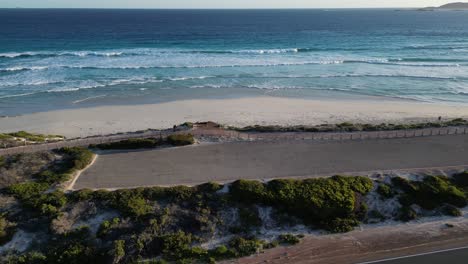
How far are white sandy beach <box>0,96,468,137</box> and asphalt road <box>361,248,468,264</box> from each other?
1870cm

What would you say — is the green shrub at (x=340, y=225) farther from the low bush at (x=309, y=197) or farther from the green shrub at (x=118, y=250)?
the green shrub at (x=118, y=250)

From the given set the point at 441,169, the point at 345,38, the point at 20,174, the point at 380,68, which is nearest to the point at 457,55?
the point at 380,68

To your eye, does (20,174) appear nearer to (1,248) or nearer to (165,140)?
(1,248)

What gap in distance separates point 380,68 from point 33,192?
160ft

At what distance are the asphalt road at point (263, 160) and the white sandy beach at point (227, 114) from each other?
936cm

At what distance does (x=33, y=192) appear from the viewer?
1803 centimetres

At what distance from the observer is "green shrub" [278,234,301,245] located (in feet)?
53.0

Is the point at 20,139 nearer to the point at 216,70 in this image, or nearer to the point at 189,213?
the point at 189,213

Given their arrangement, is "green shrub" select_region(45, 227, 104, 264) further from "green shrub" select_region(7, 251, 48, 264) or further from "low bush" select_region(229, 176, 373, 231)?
"low bush" select_region(229, 176, 373, 231)

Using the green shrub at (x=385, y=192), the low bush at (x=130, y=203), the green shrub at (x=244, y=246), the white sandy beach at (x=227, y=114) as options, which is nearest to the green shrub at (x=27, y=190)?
the low bush at (x=130, y=203)

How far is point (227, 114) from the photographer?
119 feet

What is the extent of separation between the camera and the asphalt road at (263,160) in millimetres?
20047

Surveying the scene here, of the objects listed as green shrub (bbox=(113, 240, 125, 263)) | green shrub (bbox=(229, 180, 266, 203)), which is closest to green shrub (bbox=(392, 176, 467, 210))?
green shrub (bbox=(229, 180, 266, 203))

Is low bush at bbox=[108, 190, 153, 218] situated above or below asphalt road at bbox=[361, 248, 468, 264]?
above
